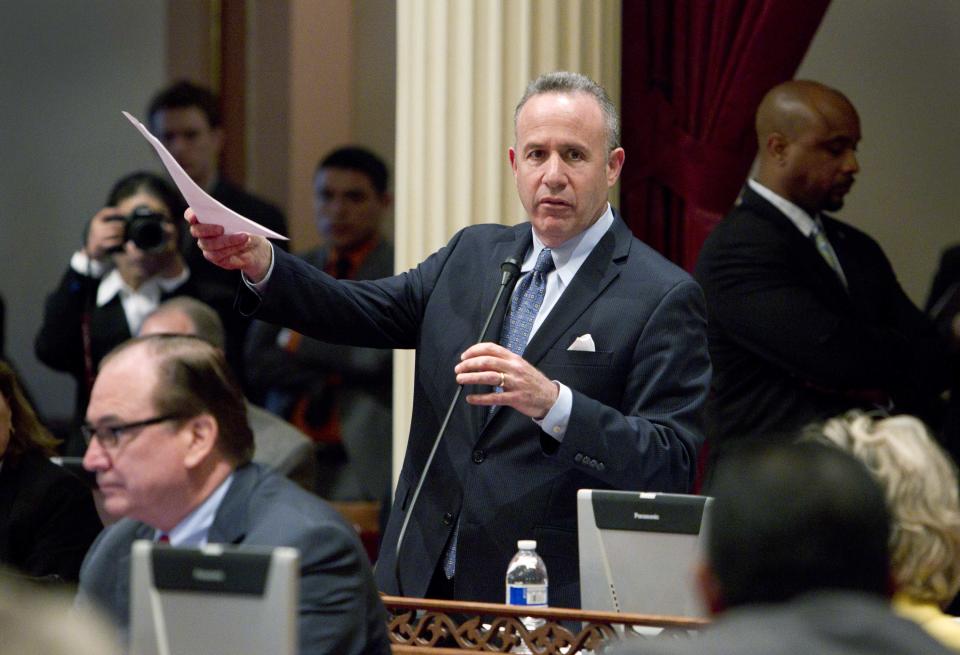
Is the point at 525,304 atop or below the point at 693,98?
below

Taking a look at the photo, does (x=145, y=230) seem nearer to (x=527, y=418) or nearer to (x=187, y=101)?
(x=187, y=101)

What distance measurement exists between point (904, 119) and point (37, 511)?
329cm

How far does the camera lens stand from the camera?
172 inches

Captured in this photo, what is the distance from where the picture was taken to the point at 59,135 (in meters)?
6.21

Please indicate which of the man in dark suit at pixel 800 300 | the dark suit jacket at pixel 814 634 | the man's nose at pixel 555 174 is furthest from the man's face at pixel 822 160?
the dark suit jacket at pixel 814 634

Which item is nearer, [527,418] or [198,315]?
[527,418]

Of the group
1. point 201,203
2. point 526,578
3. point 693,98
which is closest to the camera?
point 201,203

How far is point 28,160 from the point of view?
6207 millimetres

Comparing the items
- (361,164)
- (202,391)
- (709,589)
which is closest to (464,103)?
(361,164)

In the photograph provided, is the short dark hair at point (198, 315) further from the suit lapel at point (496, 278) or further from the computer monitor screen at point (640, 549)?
the computer monitor screen at point (640, 549)

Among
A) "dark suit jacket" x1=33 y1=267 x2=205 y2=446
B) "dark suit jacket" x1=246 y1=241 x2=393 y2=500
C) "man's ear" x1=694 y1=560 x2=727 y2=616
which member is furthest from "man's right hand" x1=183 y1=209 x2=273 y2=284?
"dark suit jacket" x1=246 y1=241 x2=393 y2=500

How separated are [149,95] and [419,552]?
3834mm

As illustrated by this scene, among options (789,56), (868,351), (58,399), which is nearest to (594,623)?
(868,351)

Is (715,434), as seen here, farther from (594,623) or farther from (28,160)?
(28,160)
